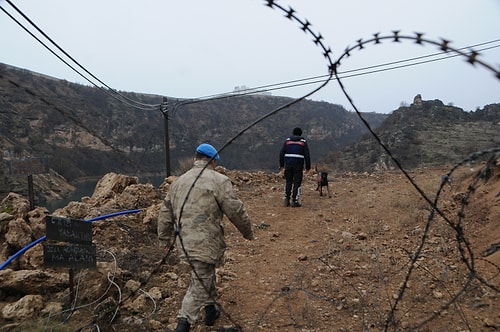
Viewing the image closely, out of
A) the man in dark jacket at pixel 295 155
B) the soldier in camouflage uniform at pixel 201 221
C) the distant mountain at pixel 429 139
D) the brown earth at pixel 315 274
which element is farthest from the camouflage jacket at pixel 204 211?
the distant mountain at pixel 429 139

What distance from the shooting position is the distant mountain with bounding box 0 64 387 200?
1946 inches

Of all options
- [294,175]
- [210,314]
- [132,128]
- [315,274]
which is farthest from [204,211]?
[132,128]

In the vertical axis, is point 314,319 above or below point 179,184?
below

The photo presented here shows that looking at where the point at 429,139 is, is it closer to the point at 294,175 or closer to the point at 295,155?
the point at 294,175

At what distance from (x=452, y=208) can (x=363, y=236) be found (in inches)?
83.4

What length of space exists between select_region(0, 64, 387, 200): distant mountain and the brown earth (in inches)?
1071

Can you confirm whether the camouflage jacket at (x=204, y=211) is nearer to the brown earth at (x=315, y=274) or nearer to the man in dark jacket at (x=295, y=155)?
the brown earth at (x=315, y=274)

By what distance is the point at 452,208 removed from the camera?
6.76 meters

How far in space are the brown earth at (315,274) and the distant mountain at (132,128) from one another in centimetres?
2720

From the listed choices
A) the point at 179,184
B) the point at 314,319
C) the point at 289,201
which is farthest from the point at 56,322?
the point at 289,201

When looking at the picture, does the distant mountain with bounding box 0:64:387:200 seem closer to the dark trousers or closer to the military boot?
the dark trousers

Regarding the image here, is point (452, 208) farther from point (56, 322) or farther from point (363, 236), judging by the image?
point (56, 322)

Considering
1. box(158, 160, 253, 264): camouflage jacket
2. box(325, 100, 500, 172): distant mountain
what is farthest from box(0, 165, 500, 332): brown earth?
box(325, 100, 500, 172): distant mountain

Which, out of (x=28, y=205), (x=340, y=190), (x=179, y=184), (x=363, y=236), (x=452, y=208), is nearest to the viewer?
(x=179, y=184)
